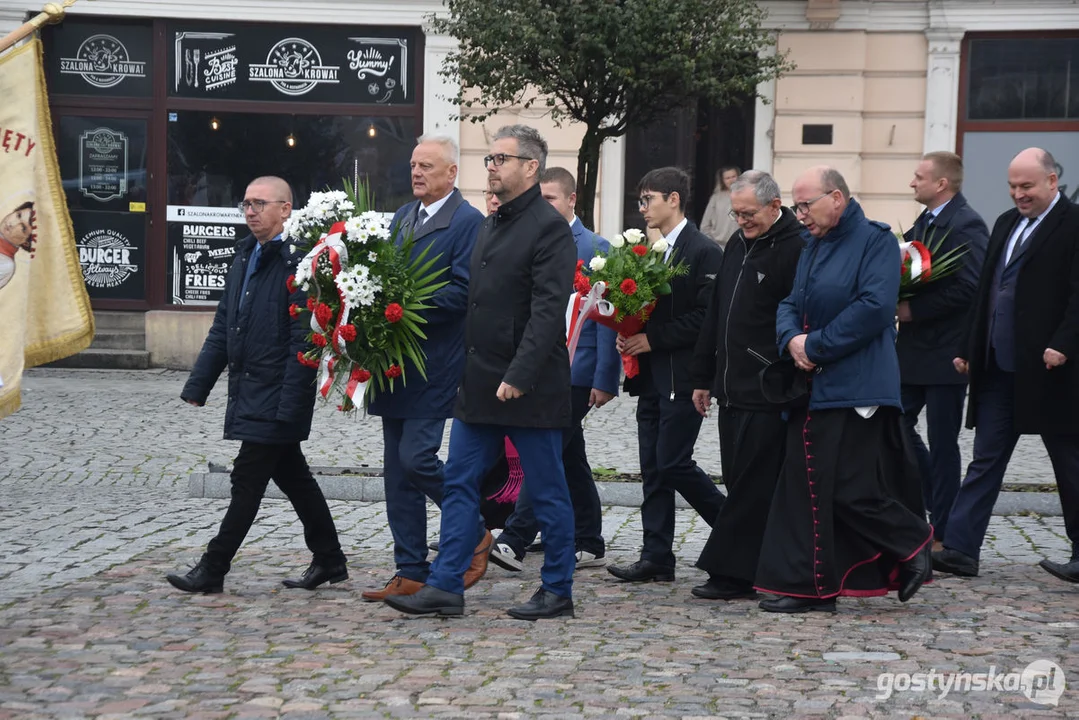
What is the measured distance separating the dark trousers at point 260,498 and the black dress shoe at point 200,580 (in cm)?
3

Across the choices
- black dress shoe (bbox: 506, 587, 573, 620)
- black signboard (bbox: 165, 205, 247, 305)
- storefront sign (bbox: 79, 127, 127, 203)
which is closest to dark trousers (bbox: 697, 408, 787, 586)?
black dress shoe (bbox: 506, 587, 573, 620)

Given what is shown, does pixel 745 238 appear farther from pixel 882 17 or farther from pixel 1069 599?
pixel 882 17

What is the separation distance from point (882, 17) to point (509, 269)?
12.2 m

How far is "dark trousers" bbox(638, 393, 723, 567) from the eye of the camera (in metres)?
7.00

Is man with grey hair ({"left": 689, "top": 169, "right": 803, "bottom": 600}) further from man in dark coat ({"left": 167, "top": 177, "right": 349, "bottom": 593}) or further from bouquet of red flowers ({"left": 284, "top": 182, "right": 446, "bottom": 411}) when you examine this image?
man in dark coat ({"left": 167, "top": 177, "right": 349, "bottom": 593})

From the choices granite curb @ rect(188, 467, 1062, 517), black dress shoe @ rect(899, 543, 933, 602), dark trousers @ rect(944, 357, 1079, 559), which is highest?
dark trousers @ rect(944, 357, 1079, 559)

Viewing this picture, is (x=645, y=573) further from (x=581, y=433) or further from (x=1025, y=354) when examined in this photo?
(x=1025, y=354)

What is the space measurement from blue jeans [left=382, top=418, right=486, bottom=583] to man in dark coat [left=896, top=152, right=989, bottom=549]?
100 inches

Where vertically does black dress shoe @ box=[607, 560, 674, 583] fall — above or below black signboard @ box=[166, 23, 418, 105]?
below

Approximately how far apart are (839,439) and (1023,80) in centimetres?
1223

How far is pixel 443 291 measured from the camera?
649 centimetres

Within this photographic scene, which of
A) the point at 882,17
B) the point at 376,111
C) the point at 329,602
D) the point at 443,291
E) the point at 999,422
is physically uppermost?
the point at 882,17

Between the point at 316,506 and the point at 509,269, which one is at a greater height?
the point at 509,269

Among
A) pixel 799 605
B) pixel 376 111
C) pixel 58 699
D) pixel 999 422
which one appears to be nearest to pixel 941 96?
pixel 376 111
